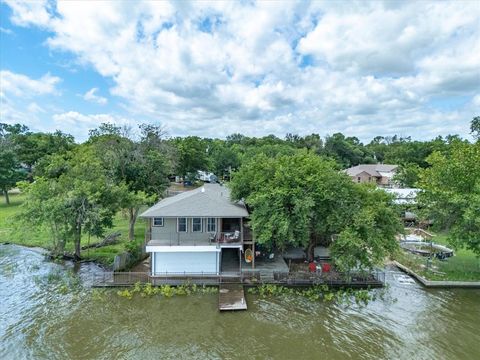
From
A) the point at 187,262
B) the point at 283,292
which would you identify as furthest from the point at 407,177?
the point at 187,262

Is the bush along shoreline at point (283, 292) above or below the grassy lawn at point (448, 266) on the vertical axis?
below

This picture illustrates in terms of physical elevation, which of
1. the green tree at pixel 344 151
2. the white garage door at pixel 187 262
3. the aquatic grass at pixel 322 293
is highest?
the green tree at pixel 344 151

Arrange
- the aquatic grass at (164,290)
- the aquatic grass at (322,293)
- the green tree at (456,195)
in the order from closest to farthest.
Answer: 1. the aquatic grass at (322,293)
2. the aquatic grass at (164,290)
3. the green tree at (456,195)

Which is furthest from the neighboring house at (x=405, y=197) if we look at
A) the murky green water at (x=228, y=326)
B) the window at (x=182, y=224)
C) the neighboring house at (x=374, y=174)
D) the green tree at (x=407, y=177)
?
the neighboring house at (x=374, y=174)

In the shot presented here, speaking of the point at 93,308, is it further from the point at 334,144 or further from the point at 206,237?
the point at 334,144

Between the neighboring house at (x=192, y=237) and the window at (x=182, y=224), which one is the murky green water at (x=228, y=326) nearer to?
the neighboring house at (x=192, y=237)

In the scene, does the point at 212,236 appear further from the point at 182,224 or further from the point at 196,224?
the point at 182,224
